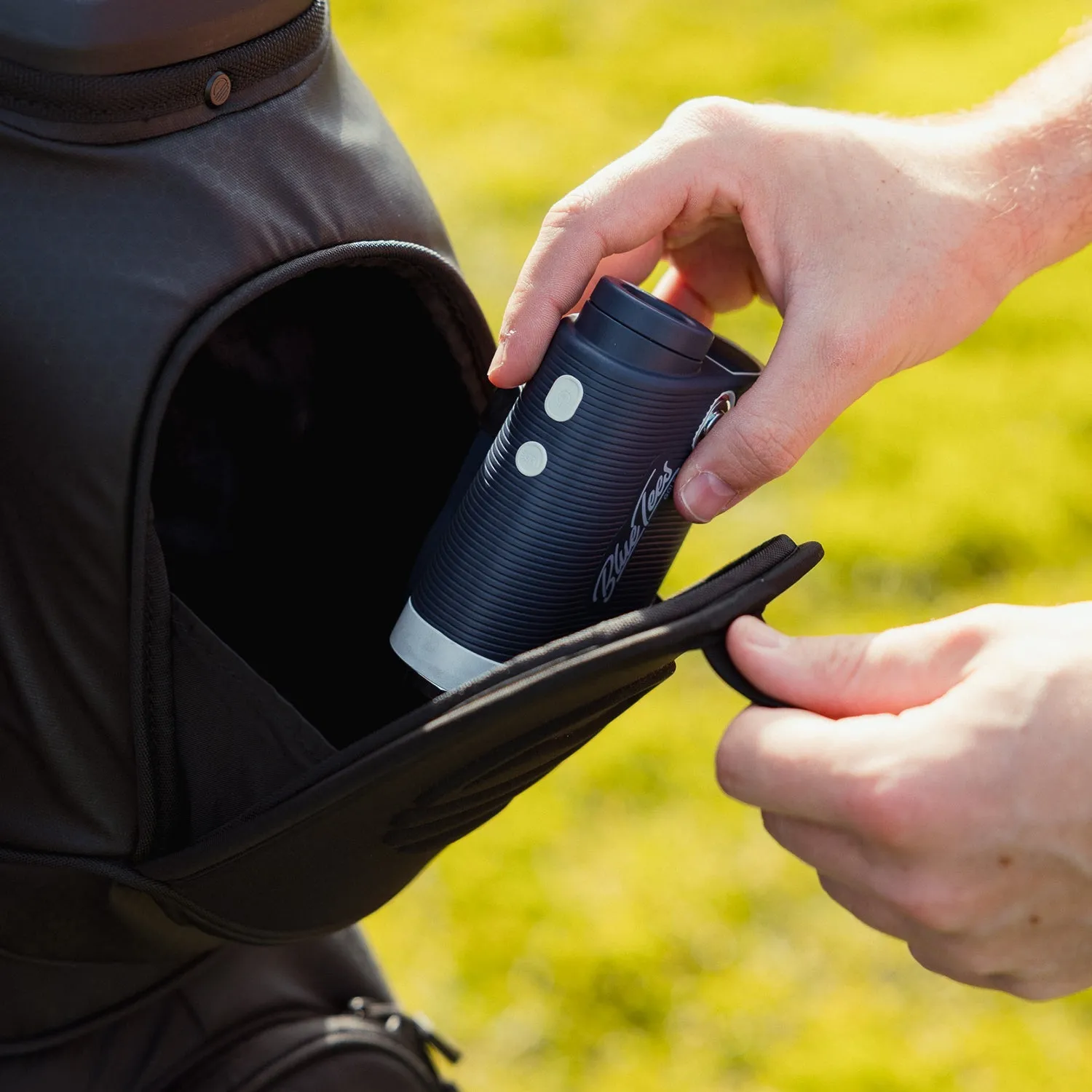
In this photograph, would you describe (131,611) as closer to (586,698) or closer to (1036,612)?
(586,698)

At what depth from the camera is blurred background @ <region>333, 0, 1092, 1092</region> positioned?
1673 millimetres

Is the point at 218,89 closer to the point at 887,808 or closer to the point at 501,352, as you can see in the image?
the point at 501,352

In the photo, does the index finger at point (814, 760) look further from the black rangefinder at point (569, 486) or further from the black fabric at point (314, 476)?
the black fabric at point (314, 476)

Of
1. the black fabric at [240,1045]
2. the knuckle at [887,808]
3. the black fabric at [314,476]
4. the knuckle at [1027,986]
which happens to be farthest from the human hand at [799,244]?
the black fabric at [240,1045]

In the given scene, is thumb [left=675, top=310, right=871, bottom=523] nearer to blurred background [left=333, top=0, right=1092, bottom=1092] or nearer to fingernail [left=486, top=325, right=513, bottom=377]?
fingernail [left=486, top=325, right=513, bottom=377]

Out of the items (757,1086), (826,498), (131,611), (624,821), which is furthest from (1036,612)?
(826,498)

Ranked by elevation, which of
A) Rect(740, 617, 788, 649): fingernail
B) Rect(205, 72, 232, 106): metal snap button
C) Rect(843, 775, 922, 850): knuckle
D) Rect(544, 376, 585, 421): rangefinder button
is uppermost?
Rect(205, 72, 232, 106): metal snap button

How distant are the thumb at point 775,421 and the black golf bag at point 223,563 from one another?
11 centimetres

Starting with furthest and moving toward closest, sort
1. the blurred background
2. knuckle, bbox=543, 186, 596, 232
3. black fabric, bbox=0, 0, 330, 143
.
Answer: the blurred background → knuckle, bbox=543, 186, 596, 232 → black fabric, bbox=0, 0, 330, 143

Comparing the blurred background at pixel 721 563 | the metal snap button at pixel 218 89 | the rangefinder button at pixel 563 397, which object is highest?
the metal snap button at pixel 218 89

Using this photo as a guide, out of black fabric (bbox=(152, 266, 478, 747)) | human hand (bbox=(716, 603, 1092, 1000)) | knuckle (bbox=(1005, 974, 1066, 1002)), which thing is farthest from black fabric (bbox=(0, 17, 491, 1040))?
knuckle (bbox=(1005, 974, 1066, 1002))

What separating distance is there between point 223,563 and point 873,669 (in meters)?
0.45

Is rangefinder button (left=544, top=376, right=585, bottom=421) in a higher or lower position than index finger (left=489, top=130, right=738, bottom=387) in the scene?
lower

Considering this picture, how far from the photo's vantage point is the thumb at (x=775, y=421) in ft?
2.71
